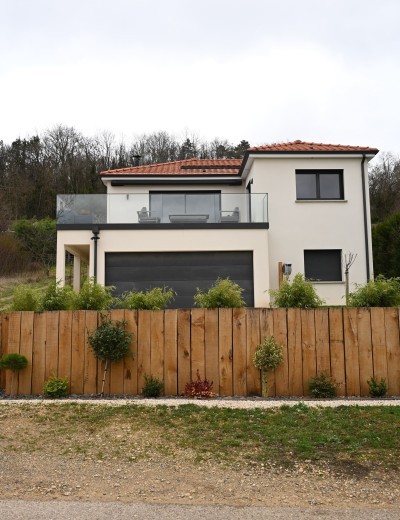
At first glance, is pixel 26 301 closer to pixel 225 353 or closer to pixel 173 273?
pixel 225 353

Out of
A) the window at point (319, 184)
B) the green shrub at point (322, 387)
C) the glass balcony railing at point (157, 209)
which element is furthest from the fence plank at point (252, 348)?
the window at point (319, 184)

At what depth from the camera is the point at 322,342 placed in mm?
10070

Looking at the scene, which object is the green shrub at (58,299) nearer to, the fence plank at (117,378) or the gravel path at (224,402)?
the fence plank at (117,378)

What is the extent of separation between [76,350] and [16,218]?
102ft

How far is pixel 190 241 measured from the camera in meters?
18.5

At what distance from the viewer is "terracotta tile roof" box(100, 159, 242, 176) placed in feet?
70.9

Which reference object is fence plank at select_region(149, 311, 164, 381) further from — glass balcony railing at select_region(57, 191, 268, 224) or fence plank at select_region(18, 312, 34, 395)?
glass balcony railing at select_region(57, 191, 268, 224)

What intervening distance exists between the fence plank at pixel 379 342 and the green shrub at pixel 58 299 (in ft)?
19.2

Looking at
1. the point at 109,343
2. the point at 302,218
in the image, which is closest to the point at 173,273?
the point at 302,218

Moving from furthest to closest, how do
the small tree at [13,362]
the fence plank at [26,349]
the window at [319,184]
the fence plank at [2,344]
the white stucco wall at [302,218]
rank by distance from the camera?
the window at [319,184] → the white stucco wall at [302,218] → the fence plank at [2,344] → the fence plank at [26,349] → the small tree at [13,362]

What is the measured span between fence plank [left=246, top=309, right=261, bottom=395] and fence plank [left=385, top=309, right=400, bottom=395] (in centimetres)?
239

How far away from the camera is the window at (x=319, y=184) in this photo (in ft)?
66.8

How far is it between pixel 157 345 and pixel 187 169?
14.1 metres

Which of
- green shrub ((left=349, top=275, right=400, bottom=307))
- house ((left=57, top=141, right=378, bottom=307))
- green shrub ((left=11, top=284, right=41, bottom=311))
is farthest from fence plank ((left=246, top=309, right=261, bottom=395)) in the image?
house ((left=57, top=141, right=378, bottom=307))
